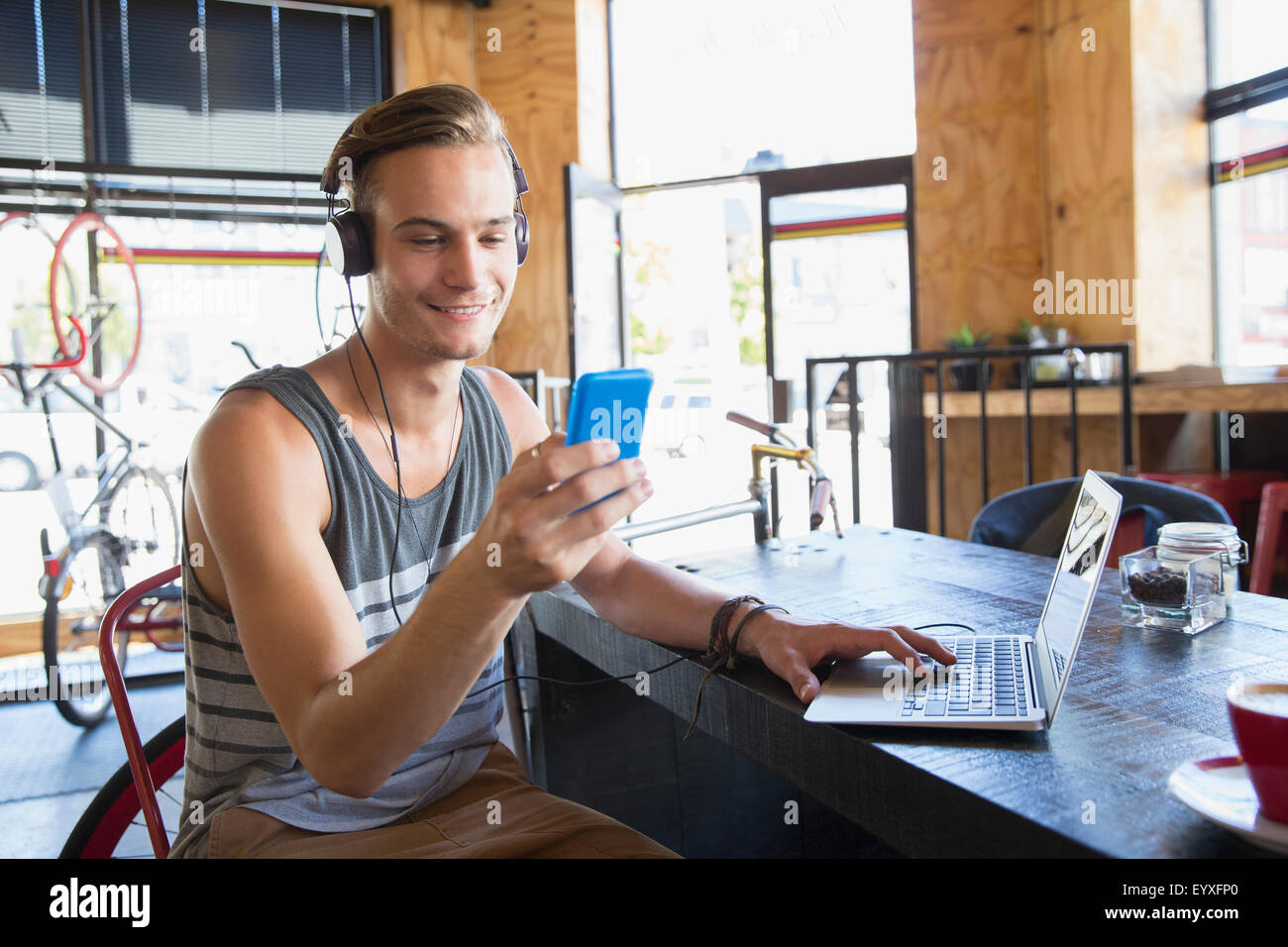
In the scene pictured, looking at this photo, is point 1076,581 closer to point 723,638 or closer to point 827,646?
point 827,646

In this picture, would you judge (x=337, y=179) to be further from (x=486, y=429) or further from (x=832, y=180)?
(x=832, y=180)

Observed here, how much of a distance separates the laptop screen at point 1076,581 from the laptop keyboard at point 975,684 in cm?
4

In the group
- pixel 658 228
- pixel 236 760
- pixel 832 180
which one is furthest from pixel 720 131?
pixel 236 760

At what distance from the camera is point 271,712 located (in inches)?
40.8

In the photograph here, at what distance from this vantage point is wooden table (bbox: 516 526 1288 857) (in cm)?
69

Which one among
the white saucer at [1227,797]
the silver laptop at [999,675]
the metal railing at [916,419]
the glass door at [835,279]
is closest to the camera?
the white saucer at [1227,797]

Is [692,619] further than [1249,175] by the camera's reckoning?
No

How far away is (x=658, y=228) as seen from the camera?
9.41 meters

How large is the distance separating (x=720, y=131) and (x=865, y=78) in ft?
2.82

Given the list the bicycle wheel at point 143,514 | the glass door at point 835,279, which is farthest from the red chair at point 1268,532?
the bicycle wheel at point 143,514

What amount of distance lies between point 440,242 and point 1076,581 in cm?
80

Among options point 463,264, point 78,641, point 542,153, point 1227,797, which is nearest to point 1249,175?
point 542,153

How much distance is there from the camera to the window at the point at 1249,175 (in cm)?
403

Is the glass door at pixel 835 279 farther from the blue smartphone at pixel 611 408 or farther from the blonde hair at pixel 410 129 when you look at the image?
the blue smartphone at pixel 611 408
